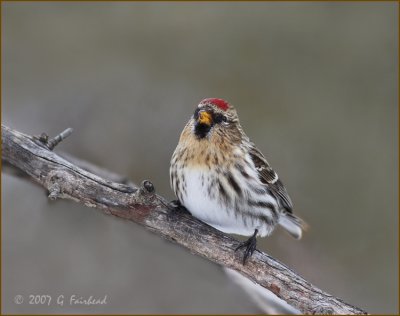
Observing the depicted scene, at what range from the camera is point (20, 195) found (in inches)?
176

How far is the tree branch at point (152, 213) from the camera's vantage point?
2889 millimetres

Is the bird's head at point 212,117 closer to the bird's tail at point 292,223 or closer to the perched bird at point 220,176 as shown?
the perched bird at point 220,176

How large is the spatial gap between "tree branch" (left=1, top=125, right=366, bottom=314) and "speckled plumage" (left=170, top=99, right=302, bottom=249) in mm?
136

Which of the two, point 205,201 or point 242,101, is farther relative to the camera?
point 242,101

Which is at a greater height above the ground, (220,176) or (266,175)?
(266,175)

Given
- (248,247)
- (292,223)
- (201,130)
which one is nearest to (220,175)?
(201,130)

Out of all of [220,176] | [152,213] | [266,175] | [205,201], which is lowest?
[152,213]

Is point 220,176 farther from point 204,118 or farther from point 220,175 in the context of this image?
point 204,118

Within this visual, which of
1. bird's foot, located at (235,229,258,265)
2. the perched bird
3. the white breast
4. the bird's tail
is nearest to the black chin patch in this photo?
the perched bird

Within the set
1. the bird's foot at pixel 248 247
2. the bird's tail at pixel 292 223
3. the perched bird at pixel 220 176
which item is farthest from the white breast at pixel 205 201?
the bird's tail at pixel 292 223

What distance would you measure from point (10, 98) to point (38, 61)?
1.82ft

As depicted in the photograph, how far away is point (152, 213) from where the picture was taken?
3020 mm

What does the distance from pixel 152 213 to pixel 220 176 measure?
424 millimetres

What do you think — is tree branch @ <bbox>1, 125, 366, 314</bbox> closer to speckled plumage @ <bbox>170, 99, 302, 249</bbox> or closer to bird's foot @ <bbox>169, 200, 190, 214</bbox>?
bird's foot @ <bbox>169, 200, 190, 214</bbox>
